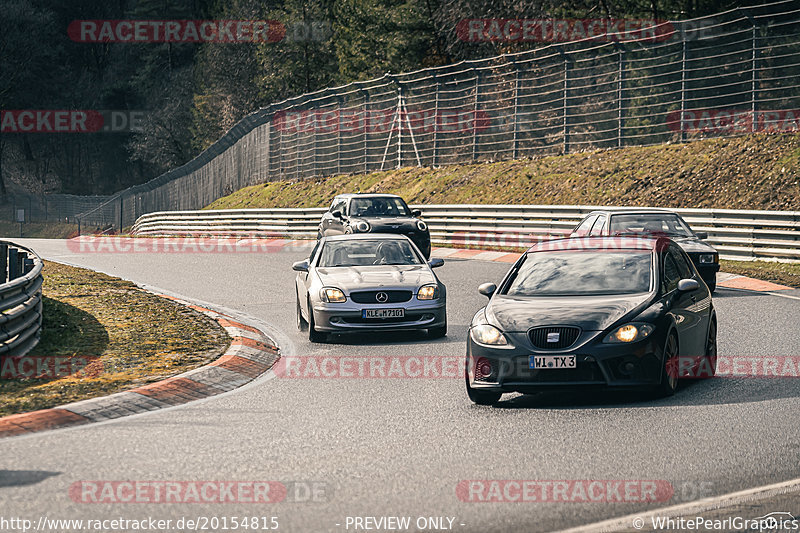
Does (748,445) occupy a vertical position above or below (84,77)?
below

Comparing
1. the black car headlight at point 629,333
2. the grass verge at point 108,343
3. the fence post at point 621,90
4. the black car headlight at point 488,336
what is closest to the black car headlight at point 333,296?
the grass verge at point 108,343

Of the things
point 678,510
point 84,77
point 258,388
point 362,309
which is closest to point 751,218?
point 362,309

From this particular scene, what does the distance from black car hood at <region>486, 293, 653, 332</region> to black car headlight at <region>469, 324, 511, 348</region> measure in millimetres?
64

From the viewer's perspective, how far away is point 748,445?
8.18 m

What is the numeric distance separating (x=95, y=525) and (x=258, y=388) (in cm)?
515

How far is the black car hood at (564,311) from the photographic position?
9984 mm

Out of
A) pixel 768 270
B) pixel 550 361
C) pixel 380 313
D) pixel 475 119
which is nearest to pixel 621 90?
pixel 475 119

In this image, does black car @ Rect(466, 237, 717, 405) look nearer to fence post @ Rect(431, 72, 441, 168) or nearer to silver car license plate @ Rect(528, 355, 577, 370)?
silver car license plate @ Rect(528, 355, 577, 370)

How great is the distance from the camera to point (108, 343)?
1388cm

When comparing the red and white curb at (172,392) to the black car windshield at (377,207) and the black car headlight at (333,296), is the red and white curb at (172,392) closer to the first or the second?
the black car headlight at (333,296)

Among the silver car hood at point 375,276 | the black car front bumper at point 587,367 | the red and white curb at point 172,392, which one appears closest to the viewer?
the red and white curb at point 172,392

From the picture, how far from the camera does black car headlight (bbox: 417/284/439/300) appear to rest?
1462 cm

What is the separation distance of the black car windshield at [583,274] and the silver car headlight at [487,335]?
2.59 ft

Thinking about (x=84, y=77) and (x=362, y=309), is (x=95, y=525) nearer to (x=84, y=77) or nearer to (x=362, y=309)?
(x=362, y=309)
